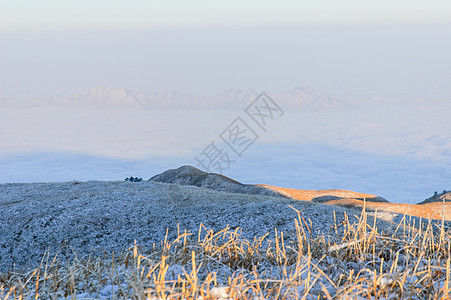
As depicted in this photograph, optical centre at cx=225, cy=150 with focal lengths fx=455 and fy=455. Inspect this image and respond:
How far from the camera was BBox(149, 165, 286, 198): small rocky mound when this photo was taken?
26734 mm

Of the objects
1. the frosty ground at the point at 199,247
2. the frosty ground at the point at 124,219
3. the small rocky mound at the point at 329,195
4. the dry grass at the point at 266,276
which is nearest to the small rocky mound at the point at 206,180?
the small rocky mound at the point at 329,195

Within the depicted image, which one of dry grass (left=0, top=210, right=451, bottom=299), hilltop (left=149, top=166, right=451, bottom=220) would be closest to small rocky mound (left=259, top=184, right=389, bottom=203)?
hilltop (left=149, top=166, right=451, bottom=220)

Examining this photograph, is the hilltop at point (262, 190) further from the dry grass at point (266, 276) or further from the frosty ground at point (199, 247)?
the dry grass at point (266, 276)

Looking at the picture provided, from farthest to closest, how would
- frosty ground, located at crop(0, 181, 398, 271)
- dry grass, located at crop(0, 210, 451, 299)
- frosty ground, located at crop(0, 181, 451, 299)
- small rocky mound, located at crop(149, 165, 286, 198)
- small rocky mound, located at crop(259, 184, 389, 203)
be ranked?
small rocky mound, located at crop(259, 184, 389, 203), small rocky mound, located at crop(149, 165, 286, 198), frosty ground, located at crop(0, 181, 398, 271), frosty ground, located at crop(0, 181, 451, 299), dry grass, located at crop(0, 210, 451, 299)

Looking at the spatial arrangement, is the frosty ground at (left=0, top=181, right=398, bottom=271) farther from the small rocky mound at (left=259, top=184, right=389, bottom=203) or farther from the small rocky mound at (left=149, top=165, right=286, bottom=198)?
the small rocky mound at (left=259, top=184, right=389, bottom=203)

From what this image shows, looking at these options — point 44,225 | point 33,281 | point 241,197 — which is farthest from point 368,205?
point 33,281

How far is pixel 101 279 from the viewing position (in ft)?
14.4

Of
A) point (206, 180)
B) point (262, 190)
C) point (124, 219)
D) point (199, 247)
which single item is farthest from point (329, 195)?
point (199, 247)

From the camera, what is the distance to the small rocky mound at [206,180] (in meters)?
26.7

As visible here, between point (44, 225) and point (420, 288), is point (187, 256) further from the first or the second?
point (44, 225)

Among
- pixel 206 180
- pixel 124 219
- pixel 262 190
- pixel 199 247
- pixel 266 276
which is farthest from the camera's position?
pixel 206 180

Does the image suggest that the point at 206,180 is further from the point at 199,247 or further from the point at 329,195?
the point at 199,247

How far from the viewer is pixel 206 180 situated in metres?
29.9

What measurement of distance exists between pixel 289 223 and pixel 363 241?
6255mm
